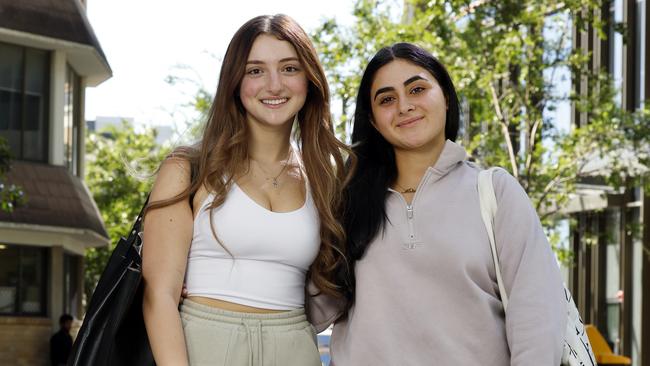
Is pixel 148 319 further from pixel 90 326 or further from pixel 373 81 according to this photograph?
pixel 373 81

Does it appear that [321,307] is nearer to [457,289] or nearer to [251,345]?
[251,345]

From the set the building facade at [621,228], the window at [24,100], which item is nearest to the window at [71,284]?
the window at [24,100]

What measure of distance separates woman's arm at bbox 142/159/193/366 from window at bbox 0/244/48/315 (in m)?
20.3

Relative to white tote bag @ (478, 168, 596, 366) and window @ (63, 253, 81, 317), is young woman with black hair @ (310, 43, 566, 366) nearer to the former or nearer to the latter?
white tote bag @ (478, 168, 596, 366)

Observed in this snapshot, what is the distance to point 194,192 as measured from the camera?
5.02 m

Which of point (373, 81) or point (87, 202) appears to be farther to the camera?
point (87, 202)

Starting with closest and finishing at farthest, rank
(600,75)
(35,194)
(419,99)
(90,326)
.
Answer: (90,326) < (419,99) < (600,75) < (35,194)

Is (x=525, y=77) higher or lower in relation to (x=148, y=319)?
higher

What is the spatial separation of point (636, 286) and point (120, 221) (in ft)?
65.9

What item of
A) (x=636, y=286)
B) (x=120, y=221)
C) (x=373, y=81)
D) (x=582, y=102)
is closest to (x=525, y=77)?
(x=582, y=102)

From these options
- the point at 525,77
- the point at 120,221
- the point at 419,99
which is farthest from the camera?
the point at 120,221

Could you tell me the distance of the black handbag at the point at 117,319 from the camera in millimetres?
4758

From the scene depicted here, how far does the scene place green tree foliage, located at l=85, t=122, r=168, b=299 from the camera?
41125 millimetres

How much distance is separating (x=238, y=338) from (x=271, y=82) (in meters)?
1.02
